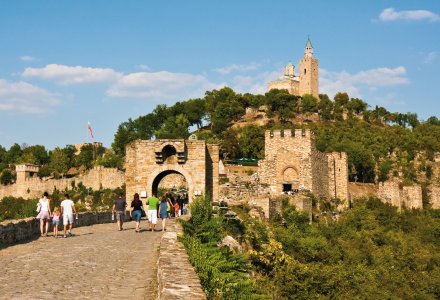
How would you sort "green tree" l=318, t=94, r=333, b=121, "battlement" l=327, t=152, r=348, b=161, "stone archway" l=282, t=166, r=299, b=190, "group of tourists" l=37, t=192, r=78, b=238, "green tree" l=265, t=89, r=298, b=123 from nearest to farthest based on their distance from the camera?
"group of tourists" l=37, t=192, r=78, b=238, "stone archway" l=282, t=166, r=299, b=190, "battlement" l=327, t=152, r=348, b=161, "green tree" l=318, t=94, r=333, b=121, "green tree" l=265, t=89, r=298, b=123

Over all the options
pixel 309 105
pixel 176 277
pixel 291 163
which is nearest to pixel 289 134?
pixel 291 163

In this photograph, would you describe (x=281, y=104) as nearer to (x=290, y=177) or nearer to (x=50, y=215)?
(x=290, y=177)

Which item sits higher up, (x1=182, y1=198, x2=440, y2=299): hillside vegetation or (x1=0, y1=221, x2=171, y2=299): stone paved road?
(x1=0, y1=221, x2=171, y2=299): stone paved road

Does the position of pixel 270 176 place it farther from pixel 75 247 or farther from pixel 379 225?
pixel 75 247

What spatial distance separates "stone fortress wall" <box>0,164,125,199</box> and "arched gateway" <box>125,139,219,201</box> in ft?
128

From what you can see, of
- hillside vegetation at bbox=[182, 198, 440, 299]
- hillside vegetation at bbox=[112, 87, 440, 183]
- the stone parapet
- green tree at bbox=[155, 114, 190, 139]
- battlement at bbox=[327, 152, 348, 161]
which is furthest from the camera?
green tree at bbox=[155, 114, 190, 139]

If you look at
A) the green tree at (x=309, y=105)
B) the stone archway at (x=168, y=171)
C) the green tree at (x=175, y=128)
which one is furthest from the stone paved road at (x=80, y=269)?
the green tree at (x=309, y=105)

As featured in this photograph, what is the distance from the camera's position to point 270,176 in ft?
126

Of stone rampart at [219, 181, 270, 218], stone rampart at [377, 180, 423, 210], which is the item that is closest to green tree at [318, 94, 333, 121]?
stone rampart at [377, 180, 423, 210]

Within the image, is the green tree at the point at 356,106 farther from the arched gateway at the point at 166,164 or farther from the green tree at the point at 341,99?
the arched gateway at the point at 166,164

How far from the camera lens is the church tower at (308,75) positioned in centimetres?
9969

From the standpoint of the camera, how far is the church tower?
327 ft

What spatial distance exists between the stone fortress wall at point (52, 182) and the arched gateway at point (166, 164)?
39104mm

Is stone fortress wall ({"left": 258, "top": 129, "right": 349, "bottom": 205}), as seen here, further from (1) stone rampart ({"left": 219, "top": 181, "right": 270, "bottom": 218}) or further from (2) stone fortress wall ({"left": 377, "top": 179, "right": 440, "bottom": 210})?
(2) stone fortress wall ({"left": 377, "top": 179, "right": 440, "bottom": 210})
